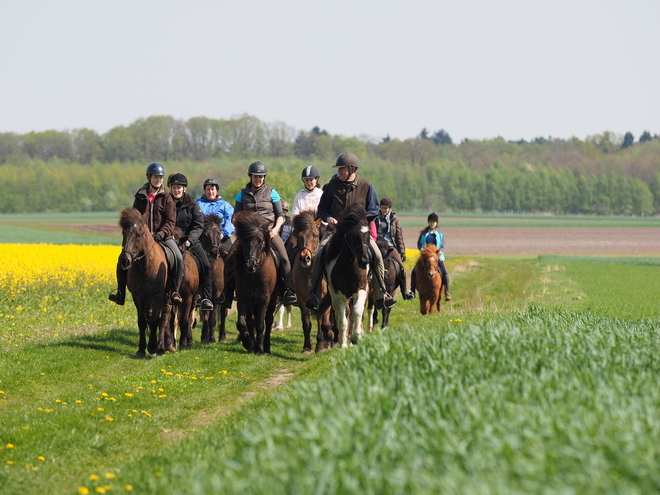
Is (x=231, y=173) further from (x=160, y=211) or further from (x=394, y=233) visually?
(x=160, y=211)

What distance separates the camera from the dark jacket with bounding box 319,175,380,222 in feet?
40.7

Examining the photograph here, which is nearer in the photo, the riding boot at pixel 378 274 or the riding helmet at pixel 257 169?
the riding boot at pixel 378 274

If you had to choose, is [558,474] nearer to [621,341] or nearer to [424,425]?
[424,425]

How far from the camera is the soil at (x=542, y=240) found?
61219mm

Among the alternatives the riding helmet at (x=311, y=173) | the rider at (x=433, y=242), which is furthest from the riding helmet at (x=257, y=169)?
the rider at (x=433, y=242)

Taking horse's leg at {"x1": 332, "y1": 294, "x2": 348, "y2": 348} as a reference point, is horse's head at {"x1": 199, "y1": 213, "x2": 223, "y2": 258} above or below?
above

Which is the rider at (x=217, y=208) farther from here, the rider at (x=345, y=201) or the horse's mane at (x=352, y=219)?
the horse's mane at (x=352, y=219)

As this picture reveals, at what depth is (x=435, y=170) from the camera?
16125 cm

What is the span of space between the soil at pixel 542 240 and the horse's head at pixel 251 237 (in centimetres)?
4396

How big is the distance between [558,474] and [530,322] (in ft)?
20.3

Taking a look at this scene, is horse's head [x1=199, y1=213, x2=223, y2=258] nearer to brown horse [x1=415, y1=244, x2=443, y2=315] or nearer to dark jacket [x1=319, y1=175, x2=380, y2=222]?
dark jacket [x1=319, y1=175, x2=380, y2=222]

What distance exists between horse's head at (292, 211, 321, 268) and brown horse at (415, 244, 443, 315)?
4.37 m

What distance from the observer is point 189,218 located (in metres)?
14.0

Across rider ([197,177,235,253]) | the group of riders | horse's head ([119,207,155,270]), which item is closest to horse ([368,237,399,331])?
the group of riders
